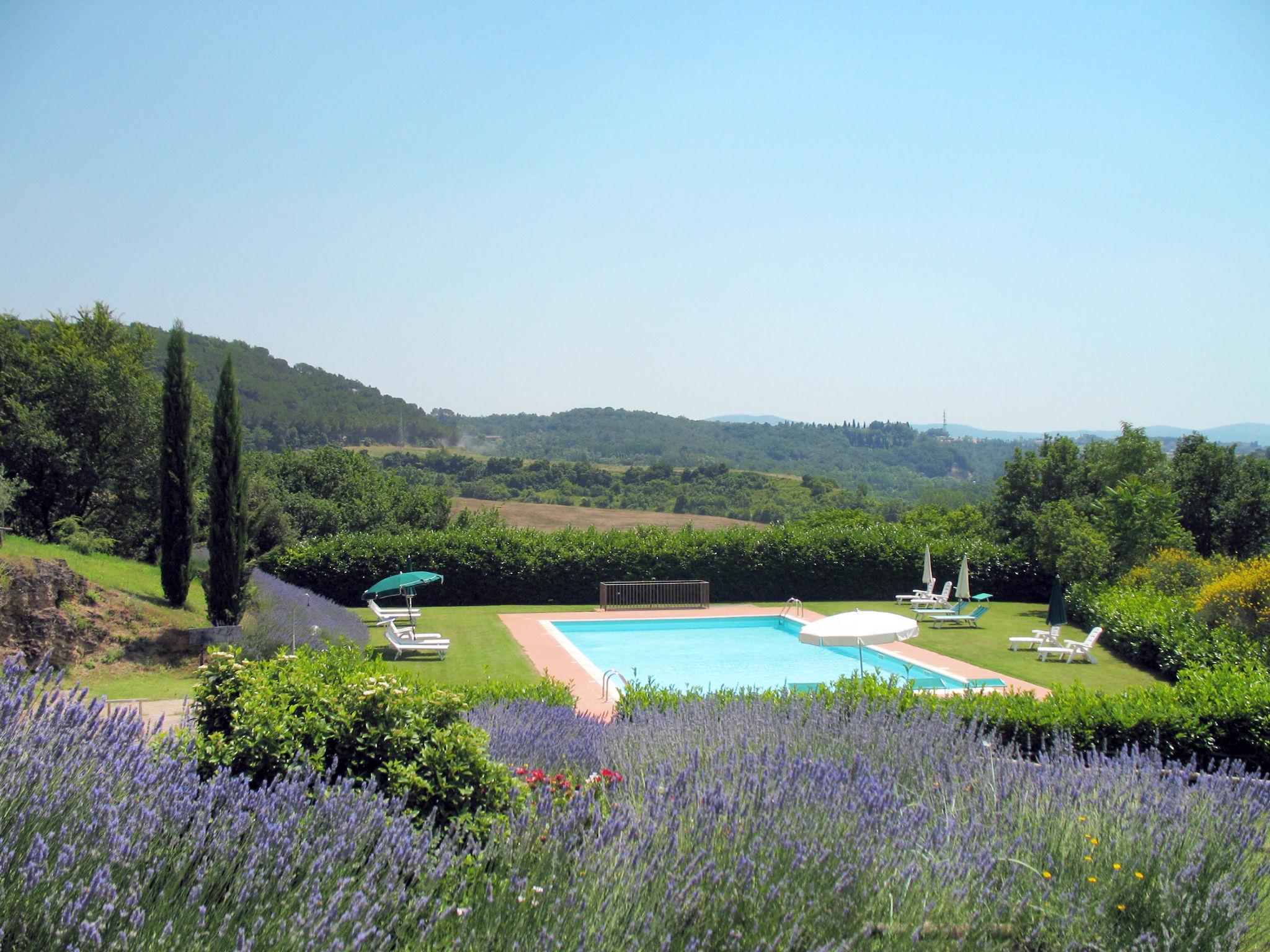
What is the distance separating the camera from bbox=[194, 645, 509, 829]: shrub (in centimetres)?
375

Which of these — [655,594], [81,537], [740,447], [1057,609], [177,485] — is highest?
[740,447]

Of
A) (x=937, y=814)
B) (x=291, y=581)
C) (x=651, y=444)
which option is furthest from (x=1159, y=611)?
(x=651, y=444)

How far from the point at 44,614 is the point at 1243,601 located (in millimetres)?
15955

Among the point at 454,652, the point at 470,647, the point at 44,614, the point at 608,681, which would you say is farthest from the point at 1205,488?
the point at 44,614

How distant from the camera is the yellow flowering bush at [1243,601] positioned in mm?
11555

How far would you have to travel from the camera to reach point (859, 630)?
32.2 ft

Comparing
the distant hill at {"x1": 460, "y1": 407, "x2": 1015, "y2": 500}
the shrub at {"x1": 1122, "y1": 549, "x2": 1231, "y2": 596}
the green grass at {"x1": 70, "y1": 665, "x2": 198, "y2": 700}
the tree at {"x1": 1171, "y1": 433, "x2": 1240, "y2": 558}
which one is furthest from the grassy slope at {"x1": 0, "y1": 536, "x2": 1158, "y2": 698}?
the distant hill at {"x1": 460, "y1": 407, "x2": 1015, "y2": 500}

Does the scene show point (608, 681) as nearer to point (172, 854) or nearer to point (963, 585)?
point (172, 854)

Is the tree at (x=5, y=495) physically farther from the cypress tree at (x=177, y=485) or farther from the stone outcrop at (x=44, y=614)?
the cypress tree at (x=177, y=485)

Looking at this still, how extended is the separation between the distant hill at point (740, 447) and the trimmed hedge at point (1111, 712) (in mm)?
69741

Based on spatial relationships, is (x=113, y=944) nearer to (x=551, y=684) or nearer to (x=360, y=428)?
(x=551, y=684)

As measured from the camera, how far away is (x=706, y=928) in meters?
2.83

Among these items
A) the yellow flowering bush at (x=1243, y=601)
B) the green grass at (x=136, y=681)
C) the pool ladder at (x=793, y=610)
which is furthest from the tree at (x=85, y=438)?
the yellow flowering bush at (x=1243, y=601)

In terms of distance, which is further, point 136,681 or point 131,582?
point 131,582
